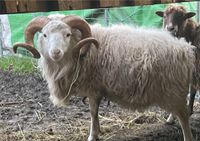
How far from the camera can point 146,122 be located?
220 inches

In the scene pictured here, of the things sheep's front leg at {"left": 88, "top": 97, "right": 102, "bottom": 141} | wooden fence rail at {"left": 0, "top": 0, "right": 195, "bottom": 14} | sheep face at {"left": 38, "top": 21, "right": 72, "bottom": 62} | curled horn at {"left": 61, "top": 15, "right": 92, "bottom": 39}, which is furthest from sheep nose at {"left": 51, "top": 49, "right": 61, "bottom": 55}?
wooden fence rail at {"left": 0, "top": 0, "right": 195, "bottom": 14}

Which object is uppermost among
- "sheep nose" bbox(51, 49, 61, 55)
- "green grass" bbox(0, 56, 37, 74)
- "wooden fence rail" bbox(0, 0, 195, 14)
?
"wooden fence rail" bbox(0, 0, 195, 14)

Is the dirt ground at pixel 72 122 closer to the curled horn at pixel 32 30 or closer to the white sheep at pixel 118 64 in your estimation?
the white sheep at pixel 118 64

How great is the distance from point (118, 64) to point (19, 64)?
545 cm

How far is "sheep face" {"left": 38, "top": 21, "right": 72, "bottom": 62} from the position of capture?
13.7 feet

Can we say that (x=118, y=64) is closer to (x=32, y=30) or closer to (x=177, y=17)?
(x=32, y=30)

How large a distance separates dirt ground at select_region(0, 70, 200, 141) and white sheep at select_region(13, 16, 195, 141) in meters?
0.55

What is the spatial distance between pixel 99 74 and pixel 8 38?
684 centimetres

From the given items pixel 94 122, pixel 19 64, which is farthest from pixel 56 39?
pixel 19 64

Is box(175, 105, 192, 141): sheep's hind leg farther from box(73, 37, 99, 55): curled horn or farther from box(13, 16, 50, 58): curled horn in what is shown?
box(13, 16, 50, 58): curled horn

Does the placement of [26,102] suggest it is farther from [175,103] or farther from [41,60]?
[175,103]

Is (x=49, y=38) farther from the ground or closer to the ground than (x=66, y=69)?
farther from the ground

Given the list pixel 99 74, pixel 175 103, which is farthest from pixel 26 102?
pixel 175 103

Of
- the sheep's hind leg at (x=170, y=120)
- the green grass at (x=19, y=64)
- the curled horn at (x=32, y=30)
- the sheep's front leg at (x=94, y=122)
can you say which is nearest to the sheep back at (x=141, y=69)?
the sheep's front leg at (x=94, y=122)
